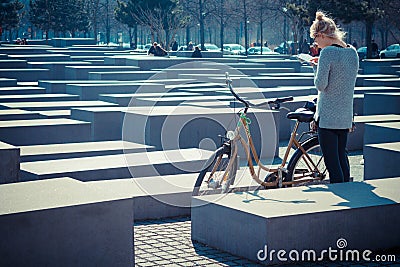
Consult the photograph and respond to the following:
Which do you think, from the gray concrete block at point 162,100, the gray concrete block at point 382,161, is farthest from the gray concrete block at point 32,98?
the gray concrete block at point 382,161

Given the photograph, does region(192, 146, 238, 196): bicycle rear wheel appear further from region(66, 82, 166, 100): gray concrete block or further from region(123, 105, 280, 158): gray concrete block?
region(66, 82, 166, 100): gray concrete block

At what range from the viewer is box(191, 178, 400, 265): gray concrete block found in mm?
5484

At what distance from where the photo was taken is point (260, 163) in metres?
6.89

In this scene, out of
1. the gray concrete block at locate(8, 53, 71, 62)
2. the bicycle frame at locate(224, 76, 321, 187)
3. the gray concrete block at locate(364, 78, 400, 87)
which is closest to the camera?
the bicycle frame at locate(224, 76, 321, 187)

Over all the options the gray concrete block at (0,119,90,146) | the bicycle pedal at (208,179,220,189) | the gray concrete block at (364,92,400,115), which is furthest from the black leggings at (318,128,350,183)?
the gray concrete block at (364,92,400,115)

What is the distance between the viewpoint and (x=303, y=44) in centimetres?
4569

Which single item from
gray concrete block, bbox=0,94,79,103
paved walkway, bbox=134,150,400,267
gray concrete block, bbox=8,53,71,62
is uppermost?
gray concrete block, bbox=8,53,71,62

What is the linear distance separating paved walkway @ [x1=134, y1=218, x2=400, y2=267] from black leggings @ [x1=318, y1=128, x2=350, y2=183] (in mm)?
1075

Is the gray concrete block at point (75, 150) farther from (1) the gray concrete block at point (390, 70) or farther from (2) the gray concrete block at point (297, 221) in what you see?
(1) the gray concrete block at point (390, 70)

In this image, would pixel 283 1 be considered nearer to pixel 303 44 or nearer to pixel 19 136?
pixel 303 44

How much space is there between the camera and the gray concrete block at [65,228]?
15.0 ft

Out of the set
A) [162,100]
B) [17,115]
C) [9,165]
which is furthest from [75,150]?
[162,100]

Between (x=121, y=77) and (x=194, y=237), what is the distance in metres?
17.6

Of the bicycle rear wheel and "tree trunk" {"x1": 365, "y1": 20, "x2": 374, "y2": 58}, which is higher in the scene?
"tree trunk" {"x1": 365, "y1": 20, "x2": 374, "y2": 58}
